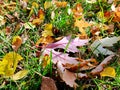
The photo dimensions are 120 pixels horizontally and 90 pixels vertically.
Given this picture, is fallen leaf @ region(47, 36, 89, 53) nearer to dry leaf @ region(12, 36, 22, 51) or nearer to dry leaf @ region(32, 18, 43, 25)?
dry leaf @ region(12, 36, 22, 51)

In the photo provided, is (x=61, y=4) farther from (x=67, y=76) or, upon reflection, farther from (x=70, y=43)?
(x=67, y=76)

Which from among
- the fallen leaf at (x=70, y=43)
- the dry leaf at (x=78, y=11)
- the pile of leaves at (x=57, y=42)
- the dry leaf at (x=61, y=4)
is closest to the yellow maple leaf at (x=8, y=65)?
the pile of leaves at (x=57, y=42)

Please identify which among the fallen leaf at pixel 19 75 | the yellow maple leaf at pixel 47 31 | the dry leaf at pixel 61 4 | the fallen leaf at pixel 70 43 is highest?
the dry leaf at pixel 61 4

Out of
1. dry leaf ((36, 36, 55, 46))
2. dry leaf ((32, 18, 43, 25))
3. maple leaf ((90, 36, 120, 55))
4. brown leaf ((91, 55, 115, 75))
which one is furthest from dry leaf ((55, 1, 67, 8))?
brown leaf ((91, 55, 115, 75))

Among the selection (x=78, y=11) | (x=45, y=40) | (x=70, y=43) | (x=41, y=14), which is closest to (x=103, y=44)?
(x=70, y=43)

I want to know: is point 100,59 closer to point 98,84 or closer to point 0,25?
point 98,84

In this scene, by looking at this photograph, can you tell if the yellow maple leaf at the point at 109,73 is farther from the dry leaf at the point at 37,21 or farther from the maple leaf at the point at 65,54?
the dry leaf at the point at 37,21

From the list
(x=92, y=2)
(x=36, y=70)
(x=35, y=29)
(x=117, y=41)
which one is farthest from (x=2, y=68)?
(x=92, y=2)

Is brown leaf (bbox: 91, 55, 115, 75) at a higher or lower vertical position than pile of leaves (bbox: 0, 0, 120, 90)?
lower
